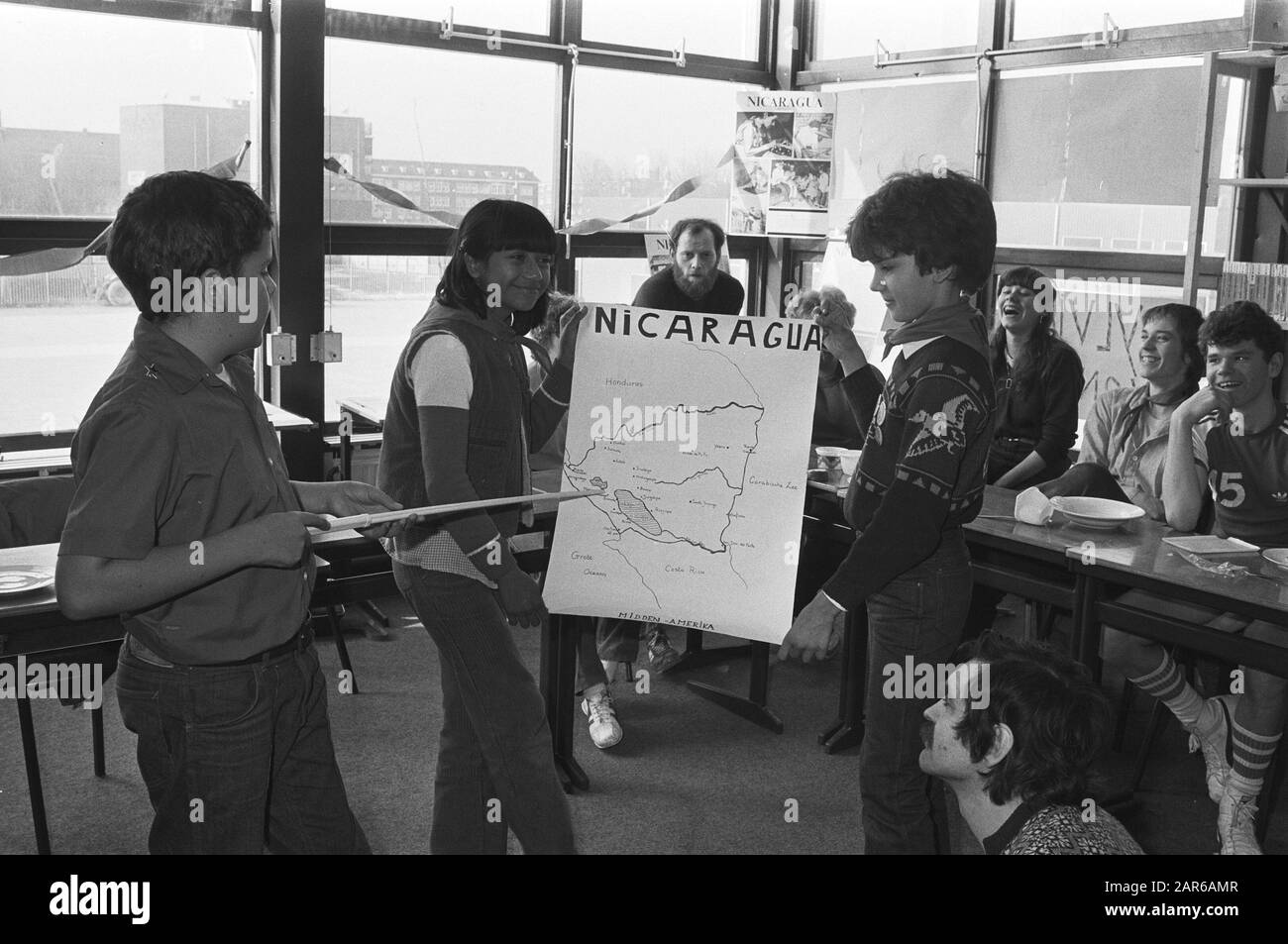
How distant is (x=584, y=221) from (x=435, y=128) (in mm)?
824

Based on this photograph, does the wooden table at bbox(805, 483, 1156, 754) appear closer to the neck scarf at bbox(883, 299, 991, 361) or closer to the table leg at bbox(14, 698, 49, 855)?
the neck scarf at bbox(883, 299, 991, 361)

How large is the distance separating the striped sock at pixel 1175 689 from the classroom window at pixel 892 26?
324cm

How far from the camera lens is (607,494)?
287 centimetres

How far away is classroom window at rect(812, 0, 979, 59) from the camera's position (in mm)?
5508

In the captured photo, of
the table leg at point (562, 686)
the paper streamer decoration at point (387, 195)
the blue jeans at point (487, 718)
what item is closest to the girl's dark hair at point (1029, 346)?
the table leg at point (562, 686)

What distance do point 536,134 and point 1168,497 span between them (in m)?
3.33

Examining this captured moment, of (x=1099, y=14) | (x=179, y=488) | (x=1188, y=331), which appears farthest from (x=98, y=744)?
(x=1099, y=14)

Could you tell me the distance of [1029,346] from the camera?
15.2ft

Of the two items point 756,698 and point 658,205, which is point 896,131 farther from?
point 756,698

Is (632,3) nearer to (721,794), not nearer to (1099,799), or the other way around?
(721,794)

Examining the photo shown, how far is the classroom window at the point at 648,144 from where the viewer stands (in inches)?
225

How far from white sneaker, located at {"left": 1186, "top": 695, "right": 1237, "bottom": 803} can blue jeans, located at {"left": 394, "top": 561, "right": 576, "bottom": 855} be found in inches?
76.9

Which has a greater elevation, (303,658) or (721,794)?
(303,658)

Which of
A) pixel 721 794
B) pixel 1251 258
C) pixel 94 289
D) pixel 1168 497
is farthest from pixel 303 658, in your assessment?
pixel 1251 258
